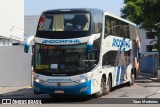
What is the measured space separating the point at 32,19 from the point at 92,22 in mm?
41567

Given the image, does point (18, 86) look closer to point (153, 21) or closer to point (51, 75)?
point (51, 75)

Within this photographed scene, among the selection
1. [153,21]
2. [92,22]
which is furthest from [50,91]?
[153,21]

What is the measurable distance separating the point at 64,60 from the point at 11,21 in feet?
70.4

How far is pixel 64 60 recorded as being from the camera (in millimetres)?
17344

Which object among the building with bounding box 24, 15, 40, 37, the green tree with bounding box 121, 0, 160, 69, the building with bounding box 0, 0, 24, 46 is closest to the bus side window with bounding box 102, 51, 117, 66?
the green tree with bounding box 121, 0, 160, 69

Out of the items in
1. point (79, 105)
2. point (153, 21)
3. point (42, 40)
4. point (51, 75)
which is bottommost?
point (79, 105)

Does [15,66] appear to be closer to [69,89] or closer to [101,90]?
[101,90]

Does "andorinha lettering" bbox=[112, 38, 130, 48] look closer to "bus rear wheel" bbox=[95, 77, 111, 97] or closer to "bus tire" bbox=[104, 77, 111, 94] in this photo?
"bus tire" bbox=[104, 77, 111, 94]

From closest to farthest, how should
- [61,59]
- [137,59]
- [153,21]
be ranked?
1. [61,59]
2. [137,59]
3. [153,21]

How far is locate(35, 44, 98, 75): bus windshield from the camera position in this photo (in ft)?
56.5

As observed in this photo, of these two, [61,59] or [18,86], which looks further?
[18,86]

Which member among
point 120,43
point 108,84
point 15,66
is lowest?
point 108,84

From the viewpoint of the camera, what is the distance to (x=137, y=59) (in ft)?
95.1

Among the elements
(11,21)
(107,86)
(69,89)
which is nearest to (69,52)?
(69,89)
